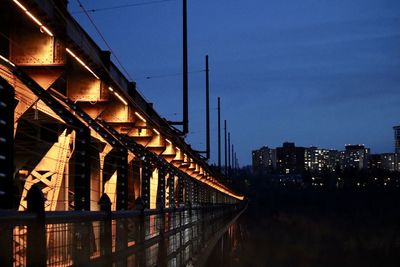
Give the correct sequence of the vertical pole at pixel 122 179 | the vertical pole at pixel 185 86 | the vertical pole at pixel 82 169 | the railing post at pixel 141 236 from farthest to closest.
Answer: the vertical pole at pixel 185 86
the vertical pole at pixel 122 179
the vertical pole at pixel 82 169
the railing post at pixel 141 236

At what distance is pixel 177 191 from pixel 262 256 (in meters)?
4.35

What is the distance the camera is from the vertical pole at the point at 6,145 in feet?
23.7

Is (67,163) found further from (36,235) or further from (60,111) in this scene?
(36,235)

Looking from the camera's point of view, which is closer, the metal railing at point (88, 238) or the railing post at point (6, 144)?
the metal railing at point (88, 238)

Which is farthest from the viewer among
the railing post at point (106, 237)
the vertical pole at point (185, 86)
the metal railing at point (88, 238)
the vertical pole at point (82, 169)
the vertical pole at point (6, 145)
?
the vertical pole at point (185, 86)

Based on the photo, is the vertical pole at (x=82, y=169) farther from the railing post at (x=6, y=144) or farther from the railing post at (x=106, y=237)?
the railing post at (x=6, y=144)

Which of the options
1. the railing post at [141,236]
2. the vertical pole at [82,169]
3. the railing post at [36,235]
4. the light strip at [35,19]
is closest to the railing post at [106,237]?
the railing post at [141,236]

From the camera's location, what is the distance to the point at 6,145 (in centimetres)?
730

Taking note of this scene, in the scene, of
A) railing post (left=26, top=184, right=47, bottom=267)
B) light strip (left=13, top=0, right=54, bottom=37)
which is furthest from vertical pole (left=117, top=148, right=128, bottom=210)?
railing post (left=26, top=184, right=47, bottom=267)

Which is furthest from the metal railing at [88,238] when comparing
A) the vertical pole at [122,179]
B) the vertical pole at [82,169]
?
the vertical pole at [122,179]

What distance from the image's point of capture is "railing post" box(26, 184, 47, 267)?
5.50m

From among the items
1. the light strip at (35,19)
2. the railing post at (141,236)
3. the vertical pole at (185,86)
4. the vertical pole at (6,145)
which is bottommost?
the railing post at (141,236)

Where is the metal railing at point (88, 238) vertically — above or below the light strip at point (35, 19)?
below

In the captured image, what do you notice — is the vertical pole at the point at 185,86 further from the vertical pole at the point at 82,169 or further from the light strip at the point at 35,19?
the light strip at the point at 35,19
